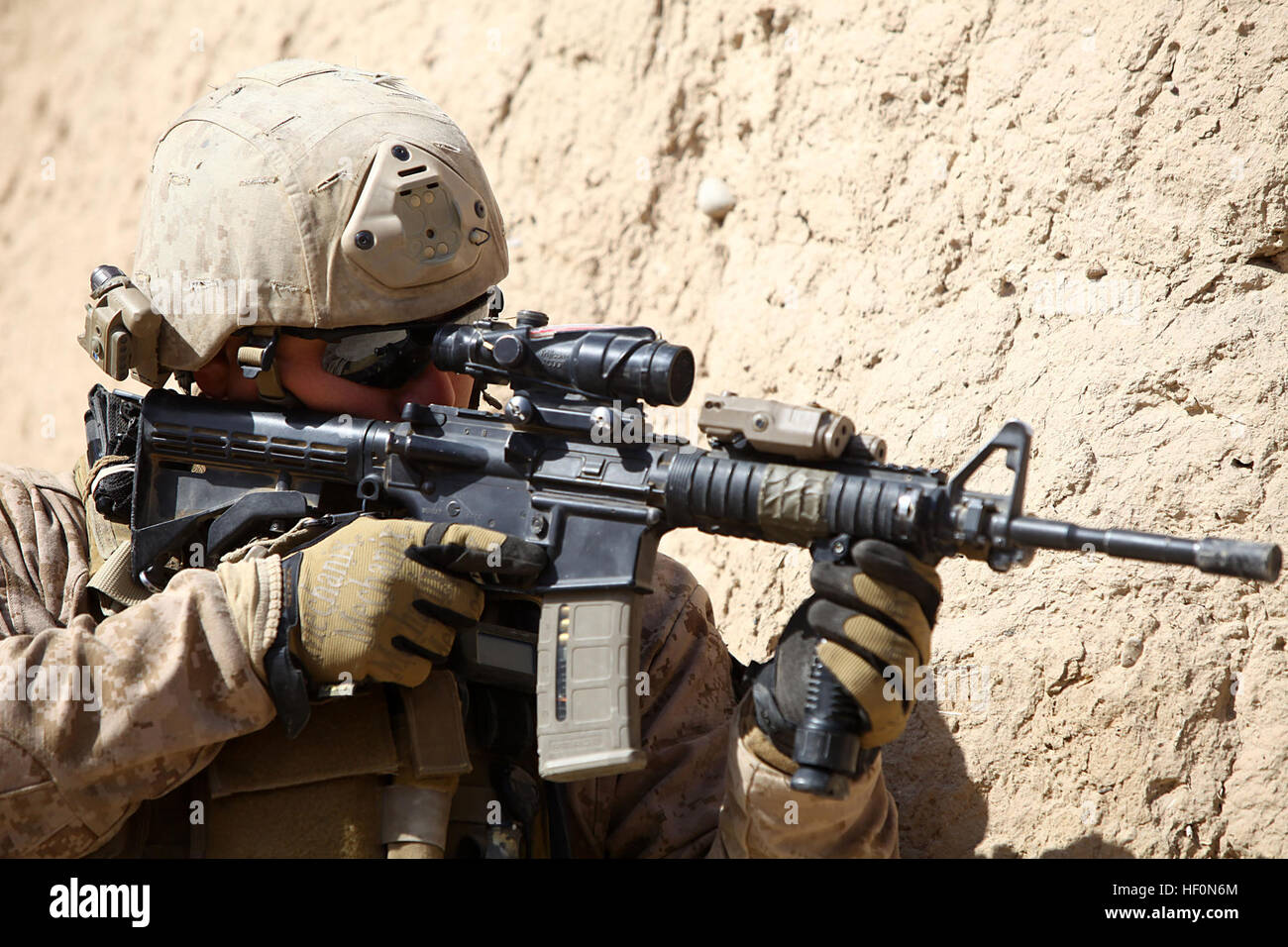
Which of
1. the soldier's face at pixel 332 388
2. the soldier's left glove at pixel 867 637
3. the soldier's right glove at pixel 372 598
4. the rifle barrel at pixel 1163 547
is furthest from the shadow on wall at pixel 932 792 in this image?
the soldier's face at pixel 332 388

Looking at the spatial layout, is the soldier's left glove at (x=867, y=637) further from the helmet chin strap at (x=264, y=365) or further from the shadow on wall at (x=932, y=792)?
the helmet chin strap at (x=264, y=365)

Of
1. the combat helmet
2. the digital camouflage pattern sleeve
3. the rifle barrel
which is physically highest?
the combat helmet

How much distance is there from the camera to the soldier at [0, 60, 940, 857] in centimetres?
257

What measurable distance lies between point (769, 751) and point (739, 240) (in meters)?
2.17

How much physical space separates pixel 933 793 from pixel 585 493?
1.16 metres

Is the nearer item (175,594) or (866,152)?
(175,594)

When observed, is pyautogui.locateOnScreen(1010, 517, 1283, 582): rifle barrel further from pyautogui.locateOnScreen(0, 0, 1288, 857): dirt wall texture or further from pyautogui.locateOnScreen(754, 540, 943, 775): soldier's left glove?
pyautogui.locateOnScreen(0, 0, 1288, 857): dirt wall texture

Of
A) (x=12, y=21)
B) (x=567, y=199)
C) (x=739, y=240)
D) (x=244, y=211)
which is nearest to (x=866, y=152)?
(x=739, y=240)

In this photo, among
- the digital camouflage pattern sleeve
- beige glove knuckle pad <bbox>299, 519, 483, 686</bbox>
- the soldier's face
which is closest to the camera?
the digital camouflage pattern sleeve

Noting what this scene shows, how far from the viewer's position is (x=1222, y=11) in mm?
3234

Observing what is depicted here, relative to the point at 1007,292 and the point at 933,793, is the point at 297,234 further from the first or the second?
the point at 933,793

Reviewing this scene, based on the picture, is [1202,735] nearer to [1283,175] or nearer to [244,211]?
[1283,175]

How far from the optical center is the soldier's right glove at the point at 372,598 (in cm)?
265

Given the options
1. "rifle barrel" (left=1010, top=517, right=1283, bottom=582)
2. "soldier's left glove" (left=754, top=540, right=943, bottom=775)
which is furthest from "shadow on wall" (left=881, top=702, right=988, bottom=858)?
"rifle barrel" (left=1010, top=517, right=1283, bottom=582)
